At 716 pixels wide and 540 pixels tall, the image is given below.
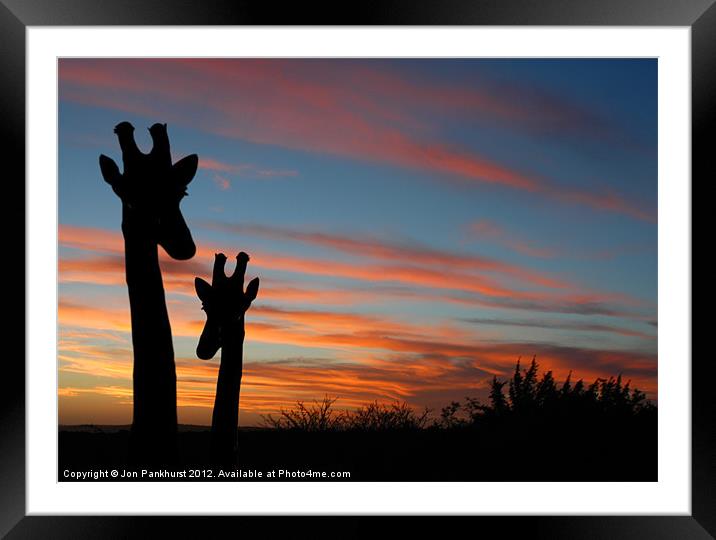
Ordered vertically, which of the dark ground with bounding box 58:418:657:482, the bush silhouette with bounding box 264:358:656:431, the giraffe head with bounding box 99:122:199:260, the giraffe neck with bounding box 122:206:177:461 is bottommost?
the dark ground with bounding box 58:418:657:482

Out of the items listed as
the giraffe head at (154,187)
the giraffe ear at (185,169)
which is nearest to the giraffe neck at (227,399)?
the giraffe head at (154,187)

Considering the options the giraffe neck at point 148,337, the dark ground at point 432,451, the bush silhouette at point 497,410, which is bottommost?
the dark ground at point 432,451

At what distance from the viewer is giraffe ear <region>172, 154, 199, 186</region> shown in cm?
330

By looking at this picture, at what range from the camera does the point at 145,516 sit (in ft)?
8.45

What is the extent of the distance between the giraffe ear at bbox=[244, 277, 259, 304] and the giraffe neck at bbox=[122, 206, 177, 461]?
44cm

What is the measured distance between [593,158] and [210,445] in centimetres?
236

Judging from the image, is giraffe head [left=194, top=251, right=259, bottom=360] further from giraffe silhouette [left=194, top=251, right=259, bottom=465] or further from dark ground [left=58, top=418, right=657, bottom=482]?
dark ground [left=58, top=418, right=657, bottom=482]

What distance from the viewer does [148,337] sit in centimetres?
323

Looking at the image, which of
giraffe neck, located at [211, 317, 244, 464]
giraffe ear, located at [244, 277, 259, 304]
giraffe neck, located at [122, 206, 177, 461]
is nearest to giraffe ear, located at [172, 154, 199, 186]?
giraffe neck, located at [122, 206, 177, 461]

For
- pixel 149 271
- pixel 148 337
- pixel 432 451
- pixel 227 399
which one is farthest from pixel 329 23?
pixel 432 451

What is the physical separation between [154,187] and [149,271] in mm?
375

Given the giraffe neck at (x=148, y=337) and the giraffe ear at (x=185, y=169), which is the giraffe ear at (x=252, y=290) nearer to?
the giraffe neck at (x=148, y=337)

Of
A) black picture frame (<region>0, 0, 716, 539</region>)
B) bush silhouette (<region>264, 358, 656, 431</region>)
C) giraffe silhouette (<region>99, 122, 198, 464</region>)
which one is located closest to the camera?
black picture frame (<region>0, 0, 716, 539</region>)

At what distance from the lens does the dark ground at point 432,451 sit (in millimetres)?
3230
